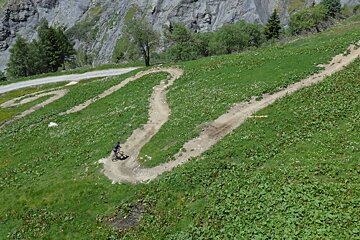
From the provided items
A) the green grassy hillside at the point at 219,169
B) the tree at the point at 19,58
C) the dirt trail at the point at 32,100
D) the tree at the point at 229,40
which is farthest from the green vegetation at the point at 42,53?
the green grassy hillside at the point at 219,169

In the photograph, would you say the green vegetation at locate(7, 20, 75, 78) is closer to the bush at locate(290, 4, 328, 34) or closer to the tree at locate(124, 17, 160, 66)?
the tree at locate(124, 17, 160, 66)

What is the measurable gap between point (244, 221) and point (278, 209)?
7.56ft

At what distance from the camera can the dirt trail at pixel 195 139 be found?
34.6 metres

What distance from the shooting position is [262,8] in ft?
648

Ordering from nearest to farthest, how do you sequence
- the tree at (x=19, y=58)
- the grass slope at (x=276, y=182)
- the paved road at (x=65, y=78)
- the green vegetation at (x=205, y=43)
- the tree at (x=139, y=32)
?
the grass slope at (x=276, y=182) → the tree at (x=139, y=32) → the paved road at (x=65, y=78) → the green vegetation at (x=205, y=43) → the tree at (x=19, y=58)

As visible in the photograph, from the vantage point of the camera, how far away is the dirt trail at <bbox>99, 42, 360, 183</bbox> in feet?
113

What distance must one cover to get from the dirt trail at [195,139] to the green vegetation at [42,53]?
8021 cm

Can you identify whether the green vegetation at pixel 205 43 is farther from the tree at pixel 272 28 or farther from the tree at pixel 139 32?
the tree at pixel 139 32

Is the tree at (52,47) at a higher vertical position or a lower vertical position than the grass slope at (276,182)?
higher

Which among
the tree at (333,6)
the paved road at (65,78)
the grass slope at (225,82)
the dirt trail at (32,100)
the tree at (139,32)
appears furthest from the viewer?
the tree at (333,6)

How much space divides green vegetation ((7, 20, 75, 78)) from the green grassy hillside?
231ft

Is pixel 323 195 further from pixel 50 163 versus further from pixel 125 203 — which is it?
pixel 50 163

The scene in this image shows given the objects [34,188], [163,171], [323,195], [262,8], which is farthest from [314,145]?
[262,8]

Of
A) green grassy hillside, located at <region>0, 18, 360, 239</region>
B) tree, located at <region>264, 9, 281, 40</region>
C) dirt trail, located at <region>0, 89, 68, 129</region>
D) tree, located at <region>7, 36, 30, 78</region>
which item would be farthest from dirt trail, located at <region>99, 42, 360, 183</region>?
tree, located at <region>7, 36, 30, 78</region>
